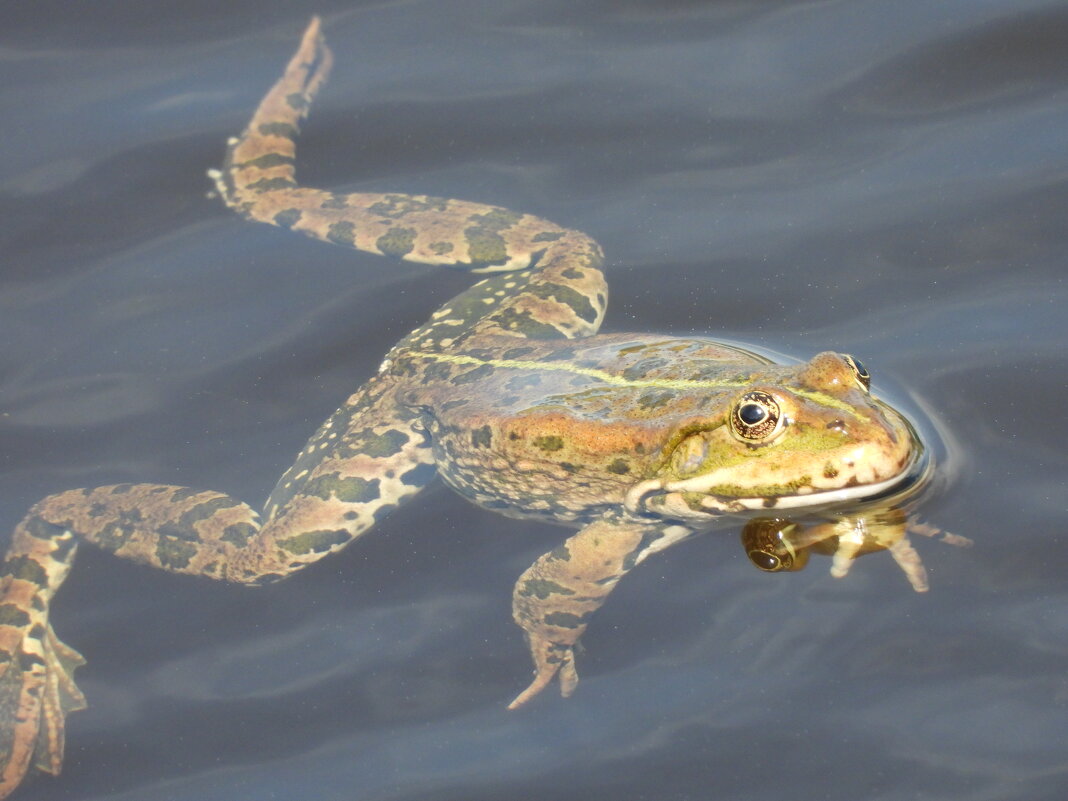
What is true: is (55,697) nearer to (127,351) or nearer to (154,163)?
(127,351)

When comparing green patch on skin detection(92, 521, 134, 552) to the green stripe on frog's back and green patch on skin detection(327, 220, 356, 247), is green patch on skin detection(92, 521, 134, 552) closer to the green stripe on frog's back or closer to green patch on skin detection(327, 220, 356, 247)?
the green stripe on frog's back

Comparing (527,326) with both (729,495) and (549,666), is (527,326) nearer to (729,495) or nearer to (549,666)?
(729,495)

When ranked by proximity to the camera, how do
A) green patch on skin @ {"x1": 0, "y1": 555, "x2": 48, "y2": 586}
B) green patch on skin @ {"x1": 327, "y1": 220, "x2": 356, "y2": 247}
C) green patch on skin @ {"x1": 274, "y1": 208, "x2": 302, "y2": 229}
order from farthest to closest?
1. green patch on skin @ {"x1": 274, "y1": 208, "x2": 302, "y2": 229}
2. green patch on skin @ {"x1": 327, "y1": 220, "x2": 356, "y2": 247}
3. green patch on skin @ {"x1": 0, "y1": 555, "x2": 48, "y2": 586}

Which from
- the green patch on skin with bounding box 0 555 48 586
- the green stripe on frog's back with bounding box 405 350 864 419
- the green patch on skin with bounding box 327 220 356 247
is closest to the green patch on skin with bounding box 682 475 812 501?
the green stripe on frog's back with bounding box 405 350 864 419

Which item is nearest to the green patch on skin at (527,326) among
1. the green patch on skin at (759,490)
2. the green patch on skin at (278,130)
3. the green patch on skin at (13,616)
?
the green patch on skin at (759,490)

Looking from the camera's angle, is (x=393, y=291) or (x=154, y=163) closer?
(x=393, y=291)

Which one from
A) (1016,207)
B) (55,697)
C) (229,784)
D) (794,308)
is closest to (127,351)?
(55,697)
